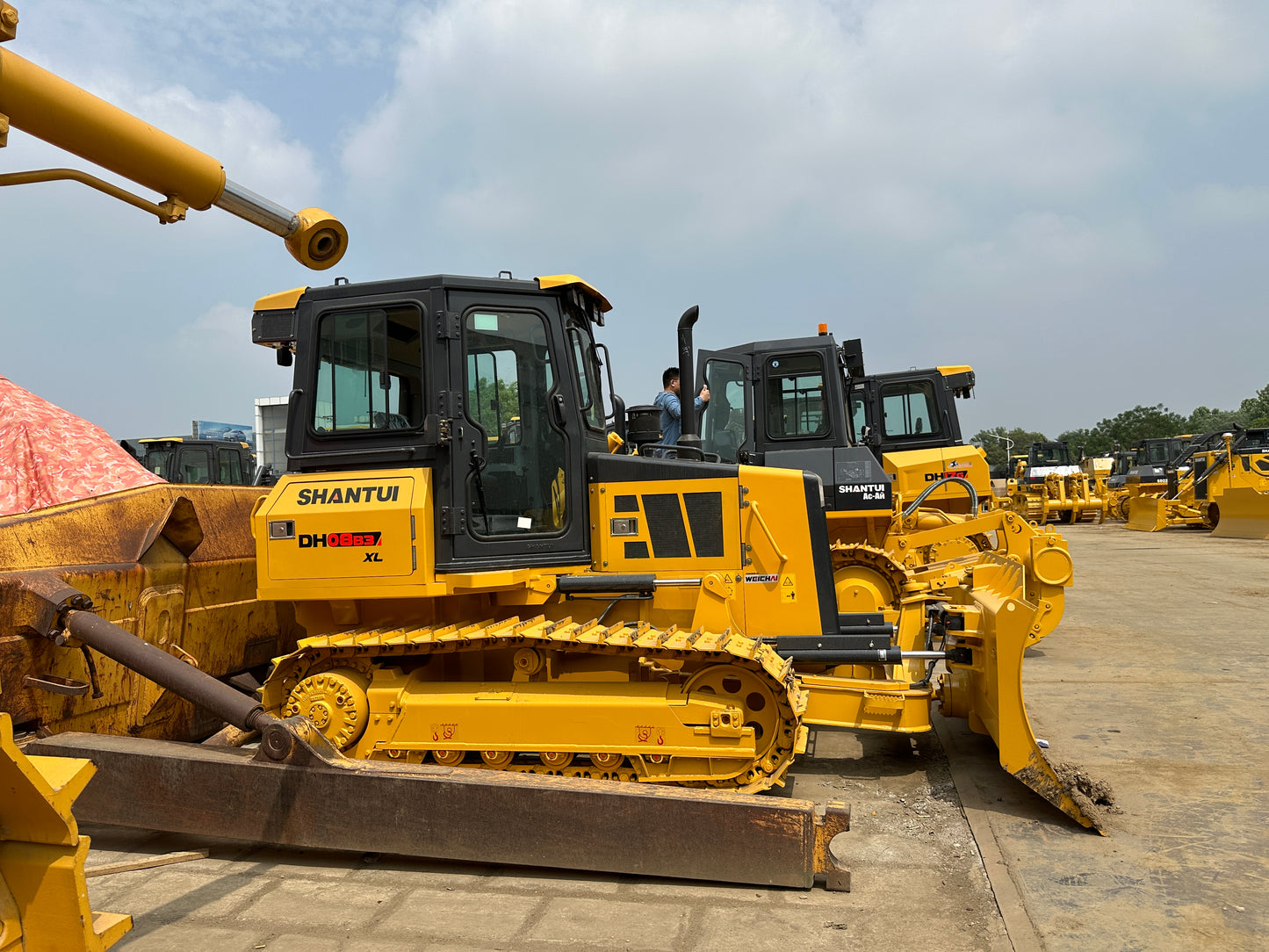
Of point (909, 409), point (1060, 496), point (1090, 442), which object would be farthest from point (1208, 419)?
point (909, 409)

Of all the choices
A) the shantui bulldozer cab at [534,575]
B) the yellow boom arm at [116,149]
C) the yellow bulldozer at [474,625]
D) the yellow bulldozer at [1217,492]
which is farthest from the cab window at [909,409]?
the yellow bulldozer at [1217,492]

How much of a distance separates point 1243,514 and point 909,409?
15.1m

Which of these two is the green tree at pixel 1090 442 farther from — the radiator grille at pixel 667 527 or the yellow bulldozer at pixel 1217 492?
the radiator grille at pixel 667 527

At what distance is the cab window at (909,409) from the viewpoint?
1269 cm

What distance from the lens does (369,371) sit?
4918mm

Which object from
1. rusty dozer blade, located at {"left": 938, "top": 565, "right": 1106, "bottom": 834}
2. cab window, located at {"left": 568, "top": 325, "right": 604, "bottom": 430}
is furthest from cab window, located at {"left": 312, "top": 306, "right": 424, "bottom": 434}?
rusty dozer blade, located at {"left": 938, "top": 565, "right": 1106, "bottom": 834}

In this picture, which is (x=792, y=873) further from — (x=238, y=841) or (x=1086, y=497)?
(x=1086, y=497)

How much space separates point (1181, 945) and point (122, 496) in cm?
562

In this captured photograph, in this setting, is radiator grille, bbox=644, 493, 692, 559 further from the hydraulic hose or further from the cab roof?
the hydraulic hose

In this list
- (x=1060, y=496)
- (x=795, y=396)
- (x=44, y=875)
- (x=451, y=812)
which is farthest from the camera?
(x=1060, y=496)

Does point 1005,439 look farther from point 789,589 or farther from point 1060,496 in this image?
point 789,589

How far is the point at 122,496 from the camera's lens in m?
5.12

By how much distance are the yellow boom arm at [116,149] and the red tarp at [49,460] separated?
12.6ft

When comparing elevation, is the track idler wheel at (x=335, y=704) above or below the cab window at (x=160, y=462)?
below
